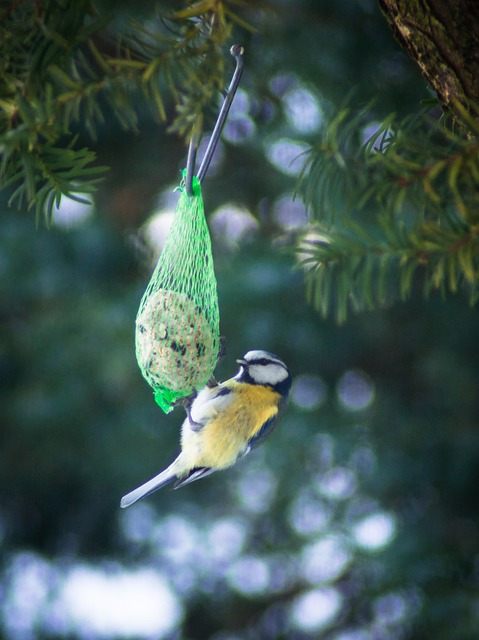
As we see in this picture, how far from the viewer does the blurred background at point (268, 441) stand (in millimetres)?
2383

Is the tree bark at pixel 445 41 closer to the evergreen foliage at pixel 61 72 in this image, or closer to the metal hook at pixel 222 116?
the evergreen foliage at pixel 61 72

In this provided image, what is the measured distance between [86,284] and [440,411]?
1245mm

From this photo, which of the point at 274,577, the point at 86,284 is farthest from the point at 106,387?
the point at 274,577

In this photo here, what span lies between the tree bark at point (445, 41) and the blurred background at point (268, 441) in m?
1.34

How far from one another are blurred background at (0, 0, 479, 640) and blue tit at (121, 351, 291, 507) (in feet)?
2.40

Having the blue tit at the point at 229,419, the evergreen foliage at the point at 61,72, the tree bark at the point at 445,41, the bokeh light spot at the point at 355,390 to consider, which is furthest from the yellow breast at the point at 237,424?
the bokeh light spot at the point at 355,390

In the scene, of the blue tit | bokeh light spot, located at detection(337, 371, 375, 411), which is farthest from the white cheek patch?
bokeh light spot, located at detection(337, 371, 375, 411)

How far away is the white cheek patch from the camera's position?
5.00ft

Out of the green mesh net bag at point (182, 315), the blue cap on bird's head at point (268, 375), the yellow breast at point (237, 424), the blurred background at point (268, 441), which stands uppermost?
the green mesh net bag at point (182, 315)

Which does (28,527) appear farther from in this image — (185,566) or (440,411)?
(440,411)

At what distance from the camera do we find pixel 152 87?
0.90 m

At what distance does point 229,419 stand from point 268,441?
121 cm

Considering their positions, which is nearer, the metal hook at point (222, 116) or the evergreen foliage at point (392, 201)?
the evergreen foliage at point (392, 201)

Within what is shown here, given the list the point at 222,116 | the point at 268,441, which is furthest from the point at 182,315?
the point at 268,441
